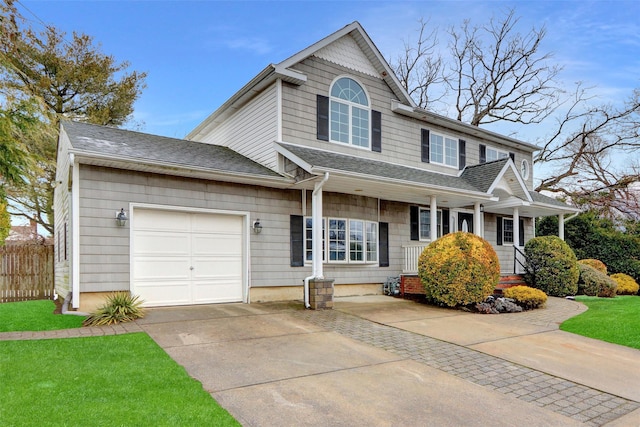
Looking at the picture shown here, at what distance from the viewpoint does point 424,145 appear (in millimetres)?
14203

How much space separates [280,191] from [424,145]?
593 centimetres

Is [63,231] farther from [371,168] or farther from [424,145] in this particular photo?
[424,145]

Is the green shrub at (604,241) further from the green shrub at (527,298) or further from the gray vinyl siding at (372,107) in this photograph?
the green shrub at (527,298)

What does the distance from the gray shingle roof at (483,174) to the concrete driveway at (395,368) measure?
565cm

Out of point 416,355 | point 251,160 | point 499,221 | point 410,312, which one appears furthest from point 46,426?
point 499,221

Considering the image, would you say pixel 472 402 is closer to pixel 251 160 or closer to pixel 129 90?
pixel 251 160

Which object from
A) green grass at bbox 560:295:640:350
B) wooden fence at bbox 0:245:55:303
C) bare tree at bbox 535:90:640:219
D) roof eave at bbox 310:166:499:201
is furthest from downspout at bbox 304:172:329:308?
bare tree at bbox 535:90:640:219

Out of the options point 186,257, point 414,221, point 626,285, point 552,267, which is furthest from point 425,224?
point 626,285

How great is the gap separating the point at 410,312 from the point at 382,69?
24.7 ft

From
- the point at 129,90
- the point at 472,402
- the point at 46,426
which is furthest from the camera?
the point at 129,90

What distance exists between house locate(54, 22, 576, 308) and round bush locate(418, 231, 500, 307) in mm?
1863

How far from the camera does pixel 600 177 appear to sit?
1008 inches

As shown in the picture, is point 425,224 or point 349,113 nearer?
point 349,113

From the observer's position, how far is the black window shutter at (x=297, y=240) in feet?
36.0
